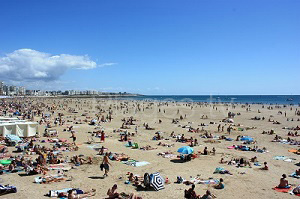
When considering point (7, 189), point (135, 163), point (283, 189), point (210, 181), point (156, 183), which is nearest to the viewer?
point (7, 189)

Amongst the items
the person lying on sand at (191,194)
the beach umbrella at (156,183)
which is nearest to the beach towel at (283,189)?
the person lying on sand at (191,194)

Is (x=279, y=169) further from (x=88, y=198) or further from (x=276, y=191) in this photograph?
(x=88, y=198)

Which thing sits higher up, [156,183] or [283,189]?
[156,183]

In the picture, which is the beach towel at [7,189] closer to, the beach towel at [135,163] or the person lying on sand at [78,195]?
the person lying on sand at [78,195]

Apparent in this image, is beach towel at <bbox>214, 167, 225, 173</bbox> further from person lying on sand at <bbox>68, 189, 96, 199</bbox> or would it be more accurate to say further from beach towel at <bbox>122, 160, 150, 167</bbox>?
person lying on sand at <bbox>68, 189, 96, 199</bbox>

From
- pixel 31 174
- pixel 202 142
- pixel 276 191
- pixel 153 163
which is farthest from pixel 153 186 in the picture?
pixel 202 142

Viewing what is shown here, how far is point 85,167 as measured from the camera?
41.1ft

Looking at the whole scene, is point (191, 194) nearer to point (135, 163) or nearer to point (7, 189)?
point (135, 163)

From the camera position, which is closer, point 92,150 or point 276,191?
point 276,191

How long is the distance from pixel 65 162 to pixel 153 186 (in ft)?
19.2

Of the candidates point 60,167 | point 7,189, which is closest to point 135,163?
point 60,167

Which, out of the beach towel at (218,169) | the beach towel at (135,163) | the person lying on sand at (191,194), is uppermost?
the person lying on sand at (191,194)

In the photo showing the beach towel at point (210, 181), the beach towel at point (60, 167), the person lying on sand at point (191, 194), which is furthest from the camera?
the beach towel at point (60, 167)

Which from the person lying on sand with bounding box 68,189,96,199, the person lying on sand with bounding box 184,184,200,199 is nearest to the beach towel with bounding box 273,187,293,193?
the person lying on sand with bounding box 184,184,200,199
